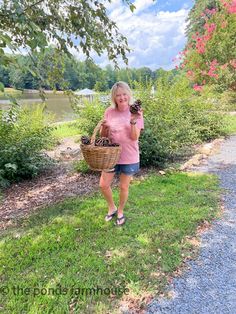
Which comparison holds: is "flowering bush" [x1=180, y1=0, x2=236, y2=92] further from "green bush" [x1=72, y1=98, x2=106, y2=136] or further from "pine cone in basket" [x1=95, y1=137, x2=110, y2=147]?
"pine cone in basket" [x1=95, y1=137, x2=110, y2=147]

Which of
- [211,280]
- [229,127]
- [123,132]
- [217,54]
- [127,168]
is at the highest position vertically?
[217,54]

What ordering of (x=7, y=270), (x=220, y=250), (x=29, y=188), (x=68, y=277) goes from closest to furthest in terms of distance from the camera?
(x=68, y=277) < (x=7, y=270) < (x=220, y=250) < (x=29, y=188)

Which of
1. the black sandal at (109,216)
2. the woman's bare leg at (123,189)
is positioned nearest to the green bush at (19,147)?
the black sandal at (109,216)

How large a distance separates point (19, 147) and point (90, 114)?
1.56 metres

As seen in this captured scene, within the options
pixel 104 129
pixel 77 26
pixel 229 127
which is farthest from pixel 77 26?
pixel 229 127

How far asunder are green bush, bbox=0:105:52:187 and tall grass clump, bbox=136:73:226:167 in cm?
193

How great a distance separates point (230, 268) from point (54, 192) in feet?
9.94

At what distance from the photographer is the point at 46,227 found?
340cm

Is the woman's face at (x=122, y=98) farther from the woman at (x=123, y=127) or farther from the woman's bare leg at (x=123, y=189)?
the woman's bare leg at (x=123, y=189)

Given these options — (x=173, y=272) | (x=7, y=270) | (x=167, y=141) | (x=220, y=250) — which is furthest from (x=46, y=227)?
(x=167, y=141)

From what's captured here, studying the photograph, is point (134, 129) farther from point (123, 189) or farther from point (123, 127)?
point (123, 189)

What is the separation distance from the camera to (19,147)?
541cm

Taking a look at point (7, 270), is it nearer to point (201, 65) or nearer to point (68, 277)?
A: point (68, 277)

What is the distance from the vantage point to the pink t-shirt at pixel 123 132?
3.11m
